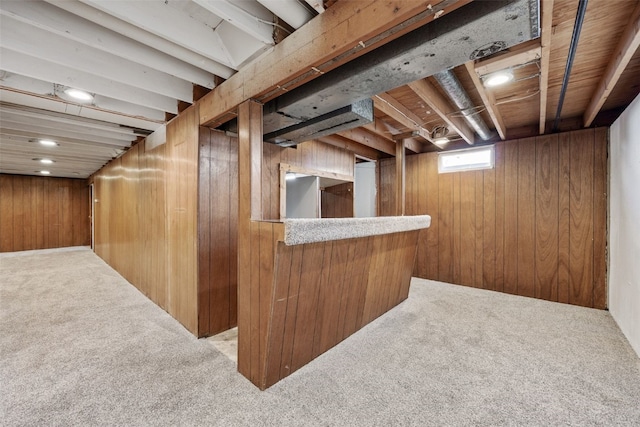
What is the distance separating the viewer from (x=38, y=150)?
413cm

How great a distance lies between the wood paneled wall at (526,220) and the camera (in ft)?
9.84

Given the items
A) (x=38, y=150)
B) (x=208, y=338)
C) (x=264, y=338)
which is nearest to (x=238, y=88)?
(x=264, y=338)

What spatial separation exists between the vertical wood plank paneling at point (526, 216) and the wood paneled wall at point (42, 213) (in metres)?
10.5

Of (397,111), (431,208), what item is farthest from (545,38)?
(431,208)

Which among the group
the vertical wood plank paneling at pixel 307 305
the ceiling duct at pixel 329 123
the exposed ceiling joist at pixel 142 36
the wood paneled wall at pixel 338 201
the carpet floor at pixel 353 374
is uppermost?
the exposed ceiling joist at pixel 142 36

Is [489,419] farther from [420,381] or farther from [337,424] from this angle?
[337,424]

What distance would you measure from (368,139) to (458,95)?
151 cm

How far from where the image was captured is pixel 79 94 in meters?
2.25

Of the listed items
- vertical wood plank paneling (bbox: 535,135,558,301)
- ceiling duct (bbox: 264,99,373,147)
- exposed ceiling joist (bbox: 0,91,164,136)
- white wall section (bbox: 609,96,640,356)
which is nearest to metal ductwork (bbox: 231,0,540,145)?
ceiling duct (bbox: 264,99,373,147)

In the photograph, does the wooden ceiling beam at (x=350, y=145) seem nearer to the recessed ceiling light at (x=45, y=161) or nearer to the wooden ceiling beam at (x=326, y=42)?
the wooden ceiling beam at (x=326, y=42)

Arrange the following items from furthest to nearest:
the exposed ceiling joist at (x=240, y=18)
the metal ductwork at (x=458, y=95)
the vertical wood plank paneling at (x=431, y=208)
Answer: the vertical wood plank paneling at (x=431, y=208)
the metal ductwork at (x=458, y=95)
the exposed ceiling joist at (x=240, y=18)

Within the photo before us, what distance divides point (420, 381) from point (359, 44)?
6.62ft

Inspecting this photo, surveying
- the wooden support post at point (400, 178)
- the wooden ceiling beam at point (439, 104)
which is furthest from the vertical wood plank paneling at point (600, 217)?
the wooden support post at point (400, 178)

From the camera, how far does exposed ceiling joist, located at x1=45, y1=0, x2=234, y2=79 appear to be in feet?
4.44
